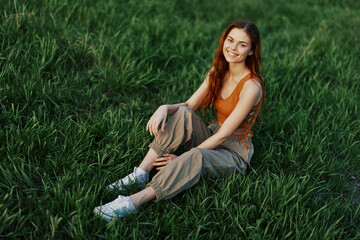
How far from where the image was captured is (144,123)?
2809 millimetres

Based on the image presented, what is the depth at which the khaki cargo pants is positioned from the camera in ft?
7.03

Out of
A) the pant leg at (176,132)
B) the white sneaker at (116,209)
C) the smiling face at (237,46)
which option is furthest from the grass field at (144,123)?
the smiling face at (237,46)

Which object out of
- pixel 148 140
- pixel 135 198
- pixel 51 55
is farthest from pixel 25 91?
pixel 135 198

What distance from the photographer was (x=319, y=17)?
16.6 ft

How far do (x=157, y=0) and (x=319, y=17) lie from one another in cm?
246

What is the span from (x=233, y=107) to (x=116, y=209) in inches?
42.3

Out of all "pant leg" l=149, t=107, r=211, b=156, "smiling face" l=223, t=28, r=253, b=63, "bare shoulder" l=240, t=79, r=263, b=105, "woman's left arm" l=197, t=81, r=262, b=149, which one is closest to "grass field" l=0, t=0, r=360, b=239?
"pant leg" l=149, t=107, r=211, b=156

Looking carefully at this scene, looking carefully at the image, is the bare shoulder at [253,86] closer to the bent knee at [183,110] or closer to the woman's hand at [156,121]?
the bent knee at [183,110]

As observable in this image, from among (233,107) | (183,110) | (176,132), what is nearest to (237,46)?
(233,107)

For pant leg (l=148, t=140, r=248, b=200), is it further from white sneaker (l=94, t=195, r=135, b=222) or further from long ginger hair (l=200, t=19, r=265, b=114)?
long ginger hair (l=200, t=19, r=265, b=114)

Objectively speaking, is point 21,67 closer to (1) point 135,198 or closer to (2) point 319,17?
(1) point 135,198

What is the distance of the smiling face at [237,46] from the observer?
230 centimetres

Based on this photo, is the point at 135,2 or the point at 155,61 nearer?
the point at 155,61

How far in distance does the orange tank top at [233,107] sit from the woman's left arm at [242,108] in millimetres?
64
